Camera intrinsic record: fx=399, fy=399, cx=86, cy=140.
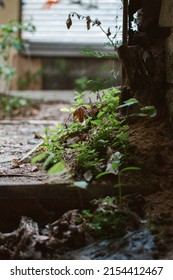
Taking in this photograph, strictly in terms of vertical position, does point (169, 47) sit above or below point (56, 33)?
below

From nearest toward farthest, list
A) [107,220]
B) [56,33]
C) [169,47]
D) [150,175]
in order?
1. [107,220]
2. [150,175]
3. [169,47]
4. [56,33]

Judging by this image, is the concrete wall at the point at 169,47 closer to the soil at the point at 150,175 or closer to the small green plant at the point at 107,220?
the soil at the point at 150,175

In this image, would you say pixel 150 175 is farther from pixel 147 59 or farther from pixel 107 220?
pixel 147 59

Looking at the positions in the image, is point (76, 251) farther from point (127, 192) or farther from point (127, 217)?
point (127, 192)

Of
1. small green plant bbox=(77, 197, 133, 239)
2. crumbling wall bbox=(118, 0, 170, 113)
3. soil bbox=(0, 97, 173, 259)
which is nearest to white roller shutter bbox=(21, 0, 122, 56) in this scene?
crumbling wall bbox=(118, 0, 170, 113)

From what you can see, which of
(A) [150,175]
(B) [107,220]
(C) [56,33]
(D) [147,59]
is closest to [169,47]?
(D) [147,59]

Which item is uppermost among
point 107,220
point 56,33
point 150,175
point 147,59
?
point 56,33

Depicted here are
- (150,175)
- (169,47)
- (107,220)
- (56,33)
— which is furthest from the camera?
(56,33)

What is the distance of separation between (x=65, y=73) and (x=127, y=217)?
6.20 metres

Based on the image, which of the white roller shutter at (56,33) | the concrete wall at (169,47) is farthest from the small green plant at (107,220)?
the white roller shutter at (56,33)

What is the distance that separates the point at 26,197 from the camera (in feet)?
7.14

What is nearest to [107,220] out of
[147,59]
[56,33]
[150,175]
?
[150,175]

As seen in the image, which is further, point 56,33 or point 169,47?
point 56,33

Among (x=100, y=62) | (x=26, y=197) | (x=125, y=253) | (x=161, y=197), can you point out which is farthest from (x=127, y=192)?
(x=100, y=62)
